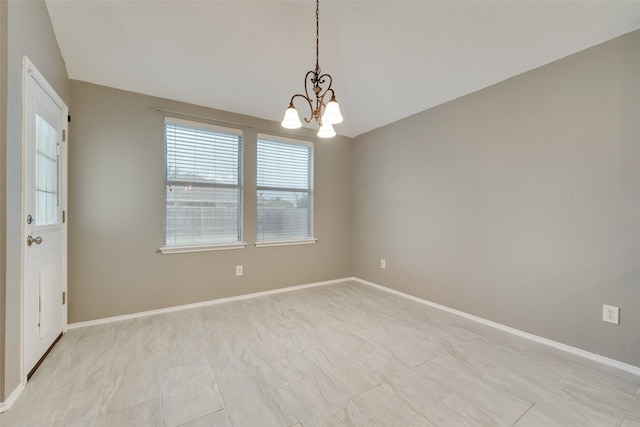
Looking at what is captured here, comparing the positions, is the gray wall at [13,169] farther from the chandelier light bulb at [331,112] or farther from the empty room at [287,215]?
the chandelier light bulb at [331,112]

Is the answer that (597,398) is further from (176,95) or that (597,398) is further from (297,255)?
(176,95)

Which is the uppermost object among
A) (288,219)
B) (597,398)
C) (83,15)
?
Result: (83,15)

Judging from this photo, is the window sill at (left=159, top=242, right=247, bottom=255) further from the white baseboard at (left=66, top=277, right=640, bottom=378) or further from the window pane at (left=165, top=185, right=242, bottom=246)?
the white baseboard at (left=66, top=277, right=640, bottom=378)

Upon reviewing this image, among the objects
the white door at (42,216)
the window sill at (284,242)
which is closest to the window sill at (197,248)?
the window sill at (284,242)

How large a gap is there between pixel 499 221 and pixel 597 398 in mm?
1440

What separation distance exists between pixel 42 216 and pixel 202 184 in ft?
4.61

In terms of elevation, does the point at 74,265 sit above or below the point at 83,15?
below

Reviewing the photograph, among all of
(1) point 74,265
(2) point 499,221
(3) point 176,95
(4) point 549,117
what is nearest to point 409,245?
(2) point 499,221

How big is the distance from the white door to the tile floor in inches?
10.6

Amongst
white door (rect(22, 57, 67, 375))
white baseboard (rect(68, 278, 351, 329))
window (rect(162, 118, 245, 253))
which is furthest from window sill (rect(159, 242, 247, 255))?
white door (rect(22, 57, 67, 375))

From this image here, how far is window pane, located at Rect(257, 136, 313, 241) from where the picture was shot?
359 cm

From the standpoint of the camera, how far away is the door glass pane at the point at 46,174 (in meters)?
1.91

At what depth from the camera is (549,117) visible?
2244 millimetres

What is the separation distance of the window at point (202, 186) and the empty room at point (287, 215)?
2cm
